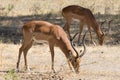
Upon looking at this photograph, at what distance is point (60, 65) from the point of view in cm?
1152

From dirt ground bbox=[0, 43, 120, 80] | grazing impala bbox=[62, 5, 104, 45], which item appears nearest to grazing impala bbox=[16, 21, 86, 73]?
dirt ground bbox=[0, 43, 120, 80]

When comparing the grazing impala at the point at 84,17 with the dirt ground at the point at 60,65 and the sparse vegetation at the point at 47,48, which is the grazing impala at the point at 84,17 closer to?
the sparse vegetation at the point at 47,48

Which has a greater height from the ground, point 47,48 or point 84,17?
point 84,17

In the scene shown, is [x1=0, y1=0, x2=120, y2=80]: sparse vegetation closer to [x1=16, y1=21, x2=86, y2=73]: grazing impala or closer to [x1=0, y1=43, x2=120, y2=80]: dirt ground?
[x1=0, y1=43, x2=120, y2=80]: dirt ground

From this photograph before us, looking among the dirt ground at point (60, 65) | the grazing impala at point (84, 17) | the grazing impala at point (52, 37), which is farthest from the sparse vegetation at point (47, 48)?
the grazing impala at point (84, 17)

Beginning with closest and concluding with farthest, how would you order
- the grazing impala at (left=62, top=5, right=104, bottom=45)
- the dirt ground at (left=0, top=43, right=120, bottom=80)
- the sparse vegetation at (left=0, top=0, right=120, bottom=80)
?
the dirt ground at (left=0, top=43, right=120, bottom=80)
the sparse vegetation at (left=0, top=0, right=120, bottom=80)
the grazing impala at (left=62, top=5, right=104, bottom=45)

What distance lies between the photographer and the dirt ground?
393 inches

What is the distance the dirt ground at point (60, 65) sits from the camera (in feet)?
→ 32.8

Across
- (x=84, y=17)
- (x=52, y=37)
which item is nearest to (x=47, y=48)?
(x=84, y=17)

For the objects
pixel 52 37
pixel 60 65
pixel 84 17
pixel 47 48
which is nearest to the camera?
pixel 52 37

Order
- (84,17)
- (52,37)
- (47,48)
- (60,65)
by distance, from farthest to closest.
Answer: (84,17), (47,48), (60,65), (52,37)

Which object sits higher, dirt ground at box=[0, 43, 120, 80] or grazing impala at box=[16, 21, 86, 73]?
grazing impala at box=[16, 21, 86, 73]

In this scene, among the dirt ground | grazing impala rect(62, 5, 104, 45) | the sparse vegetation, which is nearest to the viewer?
the dirt ground

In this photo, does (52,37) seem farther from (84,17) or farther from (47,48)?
(84,17)
